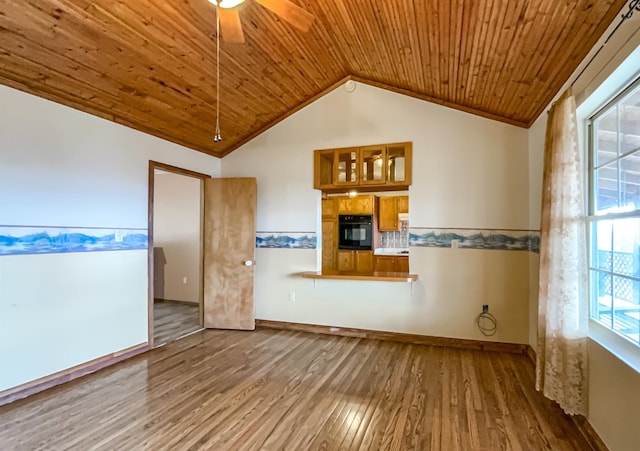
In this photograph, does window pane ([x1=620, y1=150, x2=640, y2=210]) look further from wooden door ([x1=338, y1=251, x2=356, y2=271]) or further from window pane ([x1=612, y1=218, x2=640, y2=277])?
wooden door ([x1=338, y1=251, x2=356, y2=271])

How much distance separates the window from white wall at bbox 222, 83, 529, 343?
4.57ft

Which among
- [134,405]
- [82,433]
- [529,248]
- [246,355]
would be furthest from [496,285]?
[82,433]

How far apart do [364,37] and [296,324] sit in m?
Result: 3.50

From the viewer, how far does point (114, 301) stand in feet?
11.6

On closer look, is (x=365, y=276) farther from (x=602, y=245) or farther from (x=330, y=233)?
(x=330, y=233)

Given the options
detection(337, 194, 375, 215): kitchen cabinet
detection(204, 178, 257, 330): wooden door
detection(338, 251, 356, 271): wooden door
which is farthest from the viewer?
detection(337, 194, 375, 215): kitchen cabinet

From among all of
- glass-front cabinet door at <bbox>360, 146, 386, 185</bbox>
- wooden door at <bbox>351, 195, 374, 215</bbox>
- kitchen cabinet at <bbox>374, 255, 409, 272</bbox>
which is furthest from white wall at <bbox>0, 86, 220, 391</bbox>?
kitchen cabinet at <bbox>374, 255, 409, 272</bbox>

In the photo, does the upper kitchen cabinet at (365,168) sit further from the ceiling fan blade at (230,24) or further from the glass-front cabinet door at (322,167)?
the ceiling fan blade at (230,24)

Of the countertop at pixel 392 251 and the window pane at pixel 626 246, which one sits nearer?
the window pane at pixel 626 246

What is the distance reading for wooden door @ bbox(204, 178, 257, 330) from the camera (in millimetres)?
4664

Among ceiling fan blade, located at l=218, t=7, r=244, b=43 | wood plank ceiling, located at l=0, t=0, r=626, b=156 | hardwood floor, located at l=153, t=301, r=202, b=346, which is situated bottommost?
hardwood floor, located at l=153, t=301, r=202, b=346

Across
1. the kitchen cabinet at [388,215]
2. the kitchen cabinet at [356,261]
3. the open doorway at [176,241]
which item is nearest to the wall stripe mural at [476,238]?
the kitchen cabinet at [356,261]

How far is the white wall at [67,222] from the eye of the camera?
108 inches

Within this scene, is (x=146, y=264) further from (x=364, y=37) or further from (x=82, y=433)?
(x=364, y=37)
